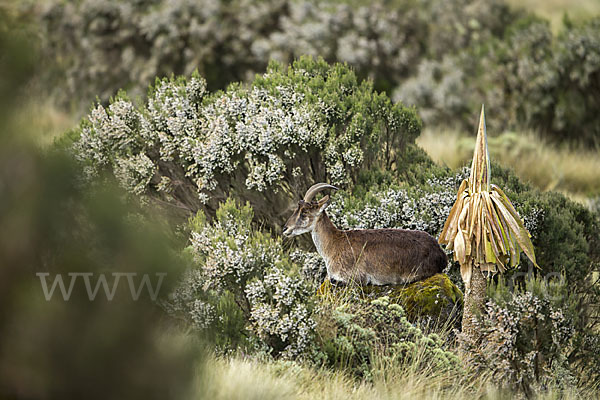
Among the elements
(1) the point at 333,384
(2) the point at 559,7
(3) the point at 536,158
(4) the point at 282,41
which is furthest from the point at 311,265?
(2) the point at 559,7

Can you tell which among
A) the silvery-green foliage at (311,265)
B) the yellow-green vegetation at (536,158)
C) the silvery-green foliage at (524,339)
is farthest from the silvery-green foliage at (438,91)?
the silvery-green foliage at (524,339)

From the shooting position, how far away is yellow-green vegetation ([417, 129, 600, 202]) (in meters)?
11.6

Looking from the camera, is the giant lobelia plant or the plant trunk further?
the plant trunk

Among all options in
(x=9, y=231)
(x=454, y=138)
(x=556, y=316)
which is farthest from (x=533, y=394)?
(x=454, y=138)

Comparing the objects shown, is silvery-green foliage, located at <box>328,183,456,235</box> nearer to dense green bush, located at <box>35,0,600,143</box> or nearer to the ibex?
the ibex

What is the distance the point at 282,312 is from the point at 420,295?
1.18m

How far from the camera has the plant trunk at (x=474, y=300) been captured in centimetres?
518

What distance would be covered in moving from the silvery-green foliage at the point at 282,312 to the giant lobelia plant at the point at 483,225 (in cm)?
118

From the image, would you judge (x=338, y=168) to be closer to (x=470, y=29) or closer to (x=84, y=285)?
(x=84, y=285)

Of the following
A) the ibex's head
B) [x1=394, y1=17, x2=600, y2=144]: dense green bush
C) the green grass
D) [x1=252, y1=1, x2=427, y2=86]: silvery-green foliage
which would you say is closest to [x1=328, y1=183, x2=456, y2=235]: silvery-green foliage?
the ibex's head

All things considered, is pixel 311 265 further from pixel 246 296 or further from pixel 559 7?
pixel 559 7

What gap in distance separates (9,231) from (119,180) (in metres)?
4.77

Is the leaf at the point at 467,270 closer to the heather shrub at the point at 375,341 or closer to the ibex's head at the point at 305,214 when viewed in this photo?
the heather shrub at the point at 375,341

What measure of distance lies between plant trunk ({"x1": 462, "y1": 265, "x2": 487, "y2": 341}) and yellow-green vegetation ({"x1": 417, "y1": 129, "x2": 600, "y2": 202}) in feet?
19.7
